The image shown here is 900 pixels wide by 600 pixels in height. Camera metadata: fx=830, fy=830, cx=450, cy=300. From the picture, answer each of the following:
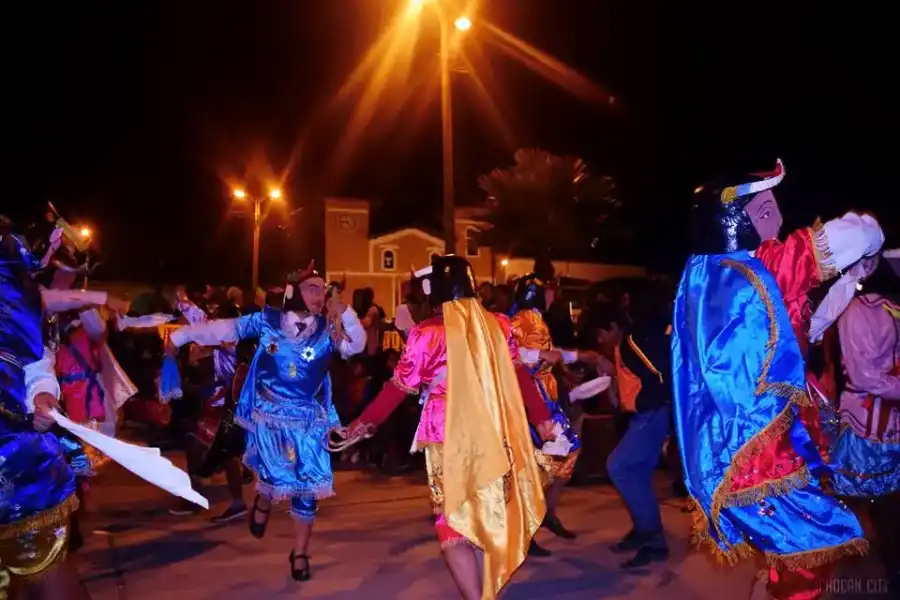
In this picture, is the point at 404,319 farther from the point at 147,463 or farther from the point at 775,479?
the point at 775,479

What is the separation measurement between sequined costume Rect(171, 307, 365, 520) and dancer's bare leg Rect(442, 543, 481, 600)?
1.71 m

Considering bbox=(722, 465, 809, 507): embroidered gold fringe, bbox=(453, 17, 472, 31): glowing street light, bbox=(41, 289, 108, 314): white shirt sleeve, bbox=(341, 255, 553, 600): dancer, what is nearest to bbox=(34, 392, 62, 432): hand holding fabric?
bbox=(41, 289, 108, 314): white shirt sleeve

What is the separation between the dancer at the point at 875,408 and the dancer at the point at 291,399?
134 inches

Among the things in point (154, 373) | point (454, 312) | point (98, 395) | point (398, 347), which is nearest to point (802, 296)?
point (454, 312)

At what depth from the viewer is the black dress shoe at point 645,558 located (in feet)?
19.5

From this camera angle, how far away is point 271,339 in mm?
5746

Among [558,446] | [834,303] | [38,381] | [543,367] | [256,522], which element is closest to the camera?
[38,381]

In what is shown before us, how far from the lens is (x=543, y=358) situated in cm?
590

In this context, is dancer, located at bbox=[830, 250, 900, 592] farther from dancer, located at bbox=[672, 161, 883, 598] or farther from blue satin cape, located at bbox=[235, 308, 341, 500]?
blue satin cape, located at bbox=[235, 308, 341, 500]

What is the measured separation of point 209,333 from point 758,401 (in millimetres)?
3843

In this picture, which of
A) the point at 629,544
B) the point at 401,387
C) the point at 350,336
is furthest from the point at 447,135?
the point at 401,387

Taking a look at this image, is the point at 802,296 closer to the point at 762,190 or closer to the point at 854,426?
the point at 762,190

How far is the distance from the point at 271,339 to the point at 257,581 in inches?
65.4

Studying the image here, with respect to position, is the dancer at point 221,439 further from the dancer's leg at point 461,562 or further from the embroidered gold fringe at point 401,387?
the dancer's leg at point 461,562
